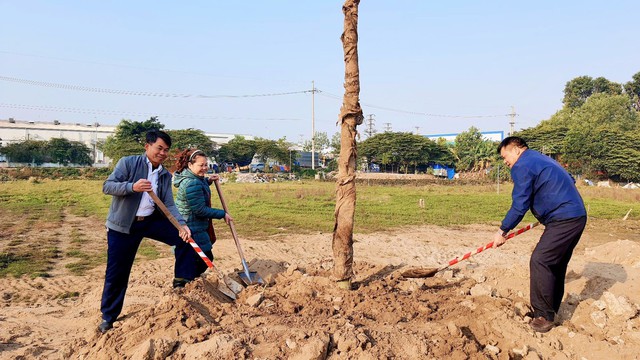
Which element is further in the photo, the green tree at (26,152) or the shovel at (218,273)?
the green tree at (26,152)

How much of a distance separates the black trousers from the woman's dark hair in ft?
11.5

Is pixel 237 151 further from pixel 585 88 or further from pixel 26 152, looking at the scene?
pixel 585 88

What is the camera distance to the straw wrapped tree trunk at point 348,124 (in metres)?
4.46

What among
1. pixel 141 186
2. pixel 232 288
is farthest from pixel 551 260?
pixel 141 186

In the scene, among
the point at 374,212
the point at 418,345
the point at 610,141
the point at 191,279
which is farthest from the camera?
the point at 610,141

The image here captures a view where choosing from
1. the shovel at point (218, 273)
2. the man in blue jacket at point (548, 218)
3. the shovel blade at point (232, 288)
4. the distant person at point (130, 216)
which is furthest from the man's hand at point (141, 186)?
the man in blue jacket at point (548, 218)

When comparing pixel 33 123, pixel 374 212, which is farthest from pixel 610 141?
pixel 33 123

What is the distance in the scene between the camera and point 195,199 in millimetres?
4914

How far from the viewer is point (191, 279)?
4.89m

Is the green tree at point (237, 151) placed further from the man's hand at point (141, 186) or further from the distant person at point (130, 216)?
the man's hand at point (141, 186)

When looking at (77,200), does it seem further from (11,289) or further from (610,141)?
(610,141)

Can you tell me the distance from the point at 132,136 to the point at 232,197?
1294 inches

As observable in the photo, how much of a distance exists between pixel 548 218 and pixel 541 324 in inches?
36.7

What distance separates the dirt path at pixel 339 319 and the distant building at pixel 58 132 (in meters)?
65.9
